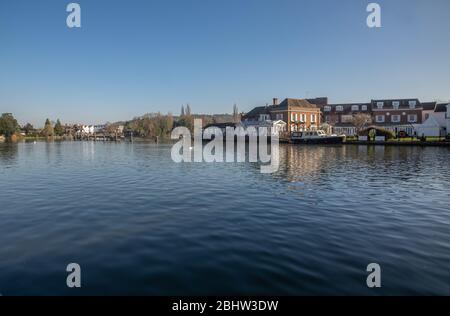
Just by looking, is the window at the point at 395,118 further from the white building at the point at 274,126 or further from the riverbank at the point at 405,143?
the riverbank at the point at 405,143

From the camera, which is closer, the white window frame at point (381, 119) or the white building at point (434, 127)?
the white building at point (434, 127)

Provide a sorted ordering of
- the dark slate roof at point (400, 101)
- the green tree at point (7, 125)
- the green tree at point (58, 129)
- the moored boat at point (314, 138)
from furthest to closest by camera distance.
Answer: the green tree at point (58, 129) < the green tree at point (7, 125) < the dark slate roof at point (400, 101) < the moored boat at point (314, 138)

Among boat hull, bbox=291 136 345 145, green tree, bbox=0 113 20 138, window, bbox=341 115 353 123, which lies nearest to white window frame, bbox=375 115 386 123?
window, bbox=341 115 353 123

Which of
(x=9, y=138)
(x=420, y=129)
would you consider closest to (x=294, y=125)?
(x=420, y=129)

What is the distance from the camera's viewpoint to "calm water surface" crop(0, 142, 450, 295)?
7184 millimetres

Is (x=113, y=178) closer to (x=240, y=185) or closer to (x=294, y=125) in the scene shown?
(x=240, y=185)

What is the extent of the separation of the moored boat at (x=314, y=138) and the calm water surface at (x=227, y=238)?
167 ft

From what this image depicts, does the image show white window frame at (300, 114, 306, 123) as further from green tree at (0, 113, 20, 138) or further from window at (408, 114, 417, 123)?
green tree at (0, 113, 20, 138)

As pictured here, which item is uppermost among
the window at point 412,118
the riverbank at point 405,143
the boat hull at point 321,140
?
the window at point 412,118

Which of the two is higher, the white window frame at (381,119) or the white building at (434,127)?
the white window frame at (381,119)

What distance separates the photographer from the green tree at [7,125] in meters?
131

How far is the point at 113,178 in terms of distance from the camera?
78.3 feet

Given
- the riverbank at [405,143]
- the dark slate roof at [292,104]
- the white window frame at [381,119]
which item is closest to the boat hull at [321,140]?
the riverbank at [405,143]
